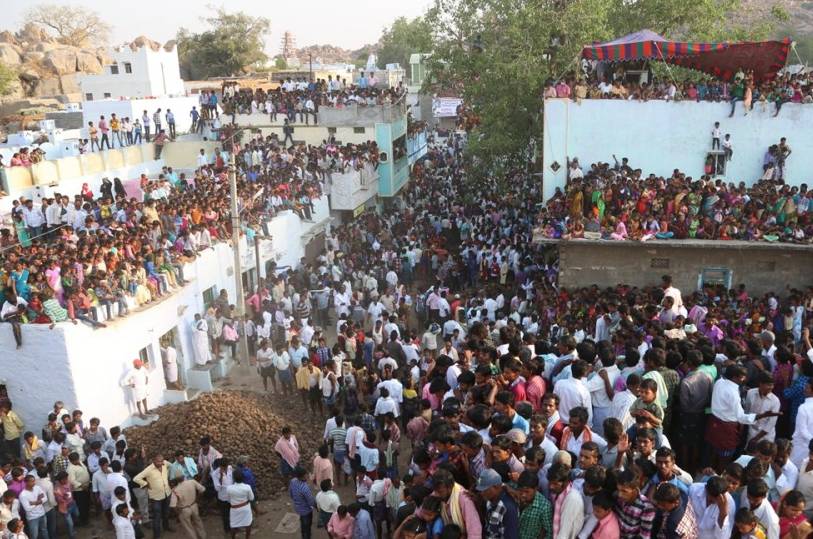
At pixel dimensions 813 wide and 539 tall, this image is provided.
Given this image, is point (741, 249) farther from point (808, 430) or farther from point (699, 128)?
point (808, 430)

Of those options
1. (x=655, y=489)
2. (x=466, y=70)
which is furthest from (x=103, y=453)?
(x=466, y=70)

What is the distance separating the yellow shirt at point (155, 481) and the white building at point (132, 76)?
29.3 meters

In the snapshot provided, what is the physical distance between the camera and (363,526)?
729cm

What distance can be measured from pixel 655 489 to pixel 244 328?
11281 millimetres

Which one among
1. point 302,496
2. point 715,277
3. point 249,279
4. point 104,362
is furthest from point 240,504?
point 715,277

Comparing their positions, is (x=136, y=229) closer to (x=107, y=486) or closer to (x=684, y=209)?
(x=107, y=486)

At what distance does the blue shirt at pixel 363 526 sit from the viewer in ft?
23.8

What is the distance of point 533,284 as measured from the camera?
1542cm

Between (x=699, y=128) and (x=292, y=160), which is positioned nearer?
(x=699, y=128)

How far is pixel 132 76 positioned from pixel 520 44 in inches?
888

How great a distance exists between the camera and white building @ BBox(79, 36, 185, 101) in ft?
114

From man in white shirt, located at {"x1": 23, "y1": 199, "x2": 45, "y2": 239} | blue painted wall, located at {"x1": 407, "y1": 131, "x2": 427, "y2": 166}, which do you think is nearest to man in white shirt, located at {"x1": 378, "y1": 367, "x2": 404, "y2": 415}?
man in white shirt, located at {"x1": 23, "y1": 199, "x2": 45, "y2": 239}

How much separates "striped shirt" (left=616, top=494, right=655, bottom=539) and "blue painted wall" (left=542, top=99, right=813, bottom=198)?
45.1 feet

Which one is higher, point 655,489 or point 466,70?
point 466,70
